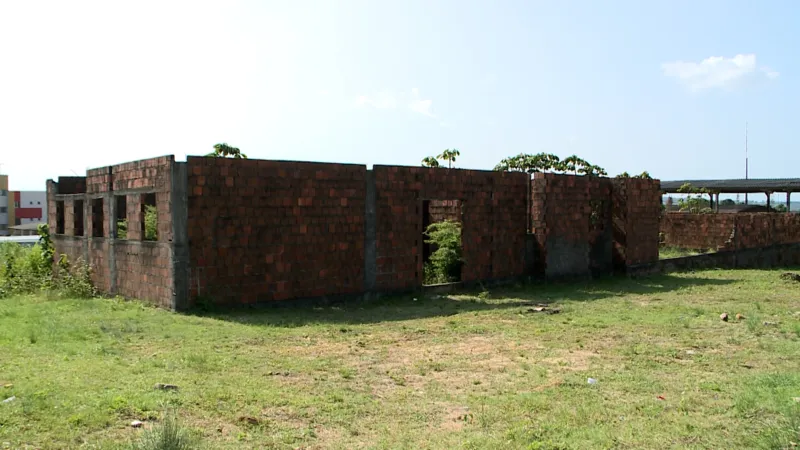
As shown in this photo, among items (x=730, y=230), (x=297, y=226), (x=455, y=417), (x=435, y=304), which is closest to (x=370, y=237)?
(x=297, y=226)

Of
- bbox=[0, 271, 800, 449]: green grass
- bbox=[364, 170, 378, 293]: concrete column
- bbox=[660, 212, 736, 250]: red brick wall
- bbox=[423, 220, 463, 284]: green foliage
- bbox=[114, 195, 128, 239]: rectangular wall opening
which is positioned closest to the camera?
bbox=[0, 271, 800, 449]: green grass

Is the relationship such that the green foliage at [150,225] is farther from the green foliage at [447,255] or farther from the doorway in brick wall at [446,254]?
→ the green foliage at [447,255]

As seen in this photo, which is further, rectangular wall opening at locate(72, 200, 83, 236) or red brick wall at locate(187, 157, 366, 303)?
rectangular wall opening at locate(72, 200, 83, 236)

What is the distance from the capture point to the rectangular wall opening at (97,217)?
14.1 m

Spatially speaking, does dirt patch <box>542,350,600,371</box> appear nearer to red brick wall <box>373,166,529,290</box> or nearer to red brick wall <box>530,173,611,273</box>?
red brick wall <box>373,166,529,290</box>

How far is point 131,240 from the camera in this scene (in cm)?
1233

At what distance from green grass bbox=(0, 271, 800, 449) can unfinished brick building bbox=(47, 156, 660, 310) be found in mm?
863

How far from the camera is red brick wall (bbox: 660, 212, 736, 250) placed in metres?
24.0

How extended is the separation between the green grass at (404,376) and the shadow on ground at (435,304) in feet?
0.39

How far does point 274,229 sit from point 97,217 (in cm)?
510

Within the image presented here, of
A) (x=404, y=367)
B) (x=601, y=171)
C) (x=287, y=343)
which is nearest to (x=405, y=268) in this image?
(x=287, y=343)

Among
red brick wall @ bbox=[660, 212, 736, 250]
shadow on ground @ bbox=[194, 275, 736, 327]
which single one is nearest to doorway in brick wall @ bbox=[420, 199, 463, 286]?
shadow on ground @ bbox=[194, 275, 736, 327]

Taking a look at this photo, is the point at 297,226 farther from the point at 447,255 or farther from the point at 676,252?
the point at 676,252

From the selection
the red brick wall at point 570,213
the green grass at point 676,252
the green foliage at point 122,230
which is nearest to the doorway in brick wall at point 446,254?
the red brick wall at point 570,213
